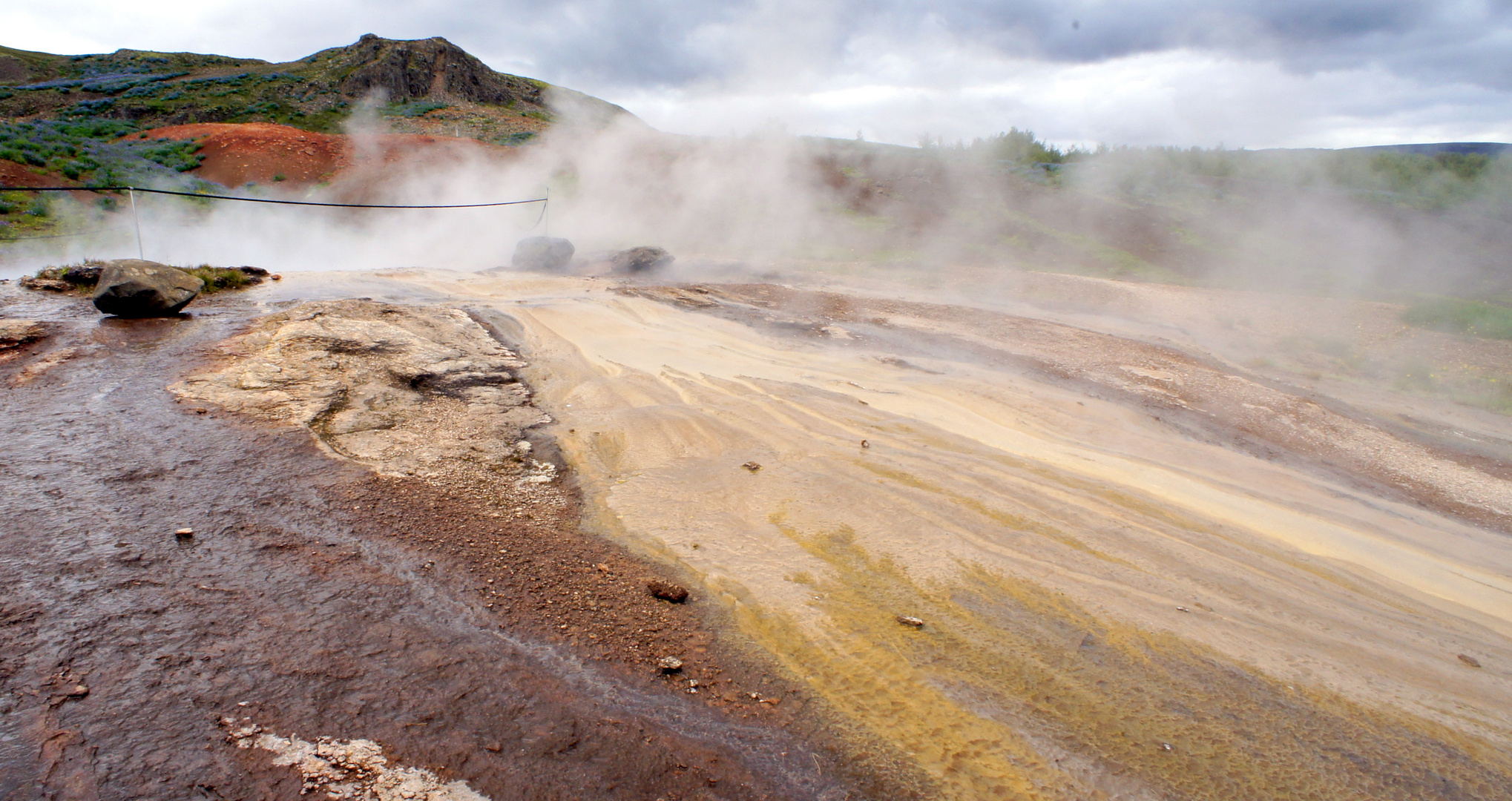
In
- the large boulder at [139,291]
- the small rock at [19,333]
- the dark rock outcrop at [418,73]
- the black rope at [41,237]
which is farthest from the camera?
the dark rock outcrop at [418,73]

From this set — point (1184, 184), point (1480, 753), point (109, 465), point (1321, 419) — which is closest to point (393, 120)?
point (1184, 184)

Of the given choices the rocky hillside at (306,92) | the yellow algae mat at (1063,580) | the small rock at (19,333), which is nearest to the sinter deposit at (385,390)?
the yellow algae mat at (1063,580)

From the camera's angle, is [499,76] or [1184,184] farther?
[499,76]

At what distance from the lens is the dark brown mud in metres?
2.08

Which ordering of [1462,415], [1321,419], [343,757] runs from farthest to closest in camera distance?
[1462,415]
[1321,419]
[343,757]

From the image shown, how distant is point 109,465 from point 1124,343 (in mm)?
10324

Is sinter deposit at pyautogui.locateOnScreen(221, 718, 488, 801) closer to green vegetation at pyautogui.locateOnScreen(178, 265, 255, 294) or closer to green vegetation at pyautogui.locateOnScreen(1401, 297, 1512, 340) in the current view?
green vegetation at pyautogui.locateOnScreen(178, 265, 255, 294)

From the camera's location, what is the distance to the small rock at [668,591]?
324 centimetres

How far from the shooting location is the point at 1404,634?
11.4 feet

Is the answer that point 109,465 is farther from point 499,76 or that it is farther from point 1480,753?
point 499,76

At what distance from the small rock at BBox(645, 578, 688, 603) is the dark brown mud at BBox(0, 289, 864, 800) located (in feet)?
0.29

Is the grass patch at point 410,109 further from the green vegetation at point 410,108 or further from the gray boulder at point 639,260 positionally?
the gray boulder at point 639,260

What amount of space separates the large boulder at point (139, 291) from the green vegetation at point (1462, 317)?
16.4 metres

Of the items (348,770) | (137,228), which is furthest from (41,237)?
(348,770)
